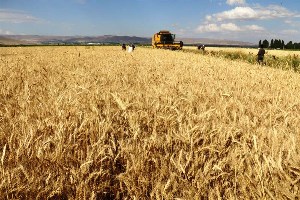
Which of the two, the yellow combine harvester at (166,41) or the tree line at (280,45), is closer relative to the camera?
the yellow combine harvester at (166,41)

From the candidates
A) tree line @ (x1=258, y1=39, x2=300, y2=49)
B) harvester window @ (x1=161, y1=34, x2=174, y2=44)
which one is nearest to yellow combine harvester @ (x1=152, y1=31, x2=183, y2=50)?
harvester window @ (x1=161, y1=34, x2=174, y2=44)

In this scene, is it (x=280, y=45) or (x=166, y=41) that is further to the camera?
(x=280, y=45)

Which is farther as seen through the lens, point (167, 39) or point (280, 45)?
point (280, 45)

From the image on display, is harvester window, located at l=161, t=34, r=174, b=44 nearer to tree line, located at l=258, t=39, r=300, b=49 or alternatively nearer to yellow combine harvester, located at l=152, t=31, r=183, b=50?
yellow combine harvester, located at l=152, t=31, r=183, b=50

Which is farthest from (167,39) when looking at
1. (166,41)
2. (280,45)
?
(280,45)

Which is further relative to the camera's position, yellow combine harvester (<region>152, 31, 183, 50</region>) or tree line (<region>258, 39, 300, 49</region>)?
tree line (<region>258, 39, 300, 49</region>)

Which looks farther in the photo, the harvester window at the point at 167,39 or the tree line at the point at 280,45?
the tree line at the point at 280,45

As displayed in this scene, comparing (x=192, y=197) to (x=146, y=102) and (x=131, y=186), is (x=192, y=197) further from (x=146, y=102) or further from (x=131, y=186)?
(x=146, y=102)

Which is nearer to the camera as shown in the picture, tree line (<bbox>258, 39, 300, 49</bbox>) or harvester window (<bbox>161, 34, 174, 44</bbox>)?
harvester window (<bbox>161, 34, 174, 44</bbox>)

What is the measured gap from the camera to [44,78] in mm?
7305

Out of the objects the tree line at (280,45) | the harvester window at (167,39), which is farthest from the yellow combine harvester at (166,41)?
the tree line at (280,45)

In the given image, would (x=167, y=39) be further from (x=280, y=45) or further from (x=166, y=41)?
(x=280, y=45)

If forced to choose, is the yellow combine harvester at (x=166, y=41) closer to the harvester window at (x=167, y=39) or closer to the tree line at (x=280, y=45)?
the harvester window at (x=167, y=39)

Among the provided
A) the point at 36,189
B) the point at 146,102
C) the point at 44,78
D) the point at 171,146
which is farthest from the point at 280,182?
the point at 44,78
